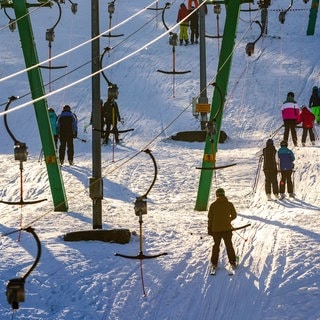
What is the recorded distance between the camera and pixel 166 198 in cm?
1867

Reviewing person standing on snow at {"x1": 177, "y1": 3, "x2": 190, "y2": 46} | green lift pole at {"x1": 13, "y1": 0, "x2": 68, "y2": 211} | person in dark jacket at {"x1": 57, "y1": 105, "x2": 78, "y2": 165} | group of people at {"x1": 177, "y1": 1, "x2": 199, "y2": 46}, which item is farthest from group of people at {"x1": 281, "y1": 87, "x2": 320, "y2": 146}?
person standing on snow at {"x1": 177, "y1": 3, "x2": 190, "y2": 46}

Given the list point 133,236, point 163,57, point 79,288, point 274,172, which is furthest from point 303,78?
point 79,288

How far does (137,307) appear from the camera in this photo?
11.9 m

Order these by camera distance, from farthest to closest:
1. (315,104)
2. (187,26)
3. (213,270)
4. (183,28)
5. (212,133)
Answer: (183,28) < (187,26) < (315,104) < (212,133) < (213,270)

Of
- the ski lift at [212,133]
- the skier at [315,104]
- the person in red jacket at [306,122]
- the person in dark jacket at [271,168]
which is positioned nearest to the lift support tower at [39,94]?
the ski lift at [212,133]

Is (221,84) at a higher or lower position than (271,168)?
higher

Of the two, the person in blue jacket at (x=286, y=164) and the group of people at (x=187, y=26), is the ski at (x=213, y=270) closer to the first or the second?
the person in blue jacket at (x=286, y=164)

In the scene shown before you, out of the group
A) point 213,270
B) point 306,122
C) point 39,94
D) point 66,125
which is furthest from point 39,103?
point 306,122

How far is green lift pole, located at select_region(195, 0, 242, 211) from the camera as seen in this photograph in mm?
15992

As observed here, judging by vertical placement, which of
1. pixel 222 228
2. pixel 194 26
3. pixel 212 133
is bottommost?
pixel 194 26

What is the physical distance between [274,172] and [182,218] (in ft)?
8.56

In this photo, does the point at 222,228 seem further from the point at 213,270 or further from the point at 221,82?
the point at 221,82

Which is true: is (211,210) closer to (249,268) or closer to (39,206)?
(249,268)

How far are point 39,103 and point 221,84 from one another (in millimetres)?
3506
